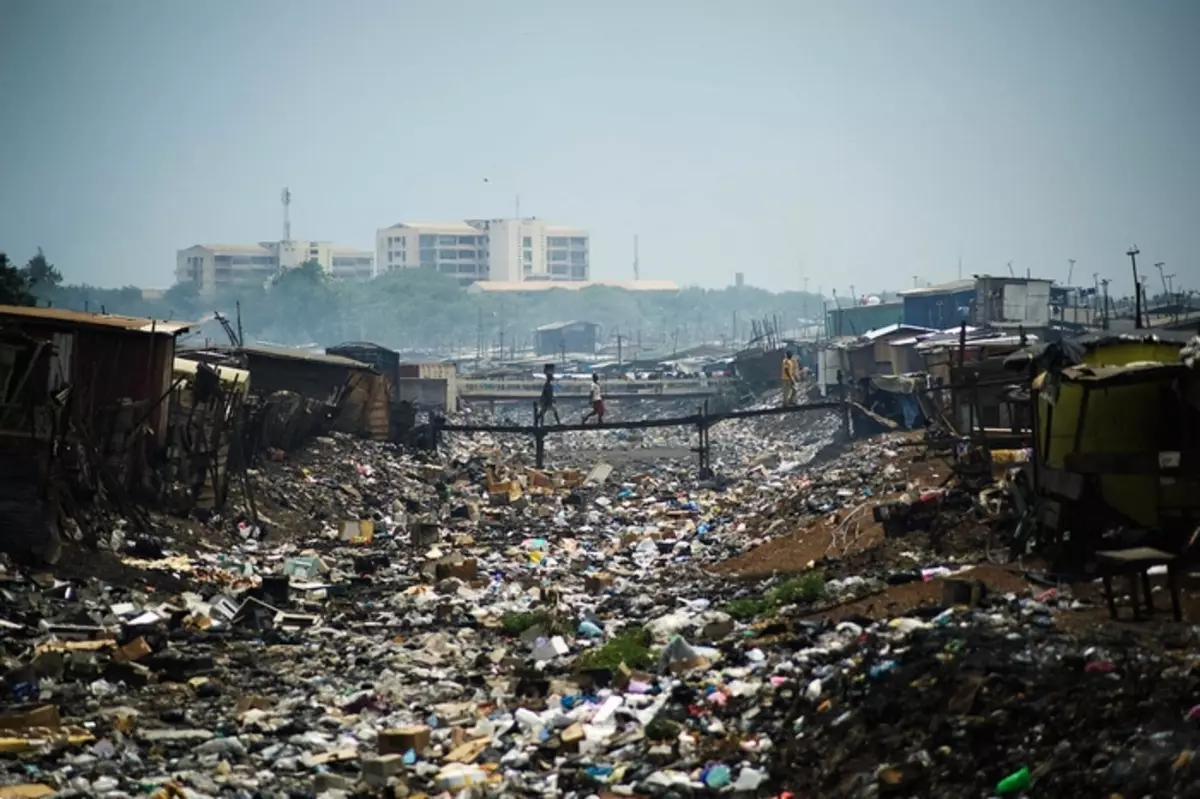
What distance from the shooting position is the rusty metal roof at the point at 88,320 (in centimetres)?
1426

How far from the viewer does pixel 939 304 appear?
47062 millimetres

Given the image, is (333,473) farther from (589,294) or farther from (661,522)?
(589,294)

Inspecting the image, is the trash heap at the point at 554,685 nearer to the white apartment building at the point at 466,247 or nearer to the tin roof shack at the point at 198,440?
the tin roof shack at the point at 198,440

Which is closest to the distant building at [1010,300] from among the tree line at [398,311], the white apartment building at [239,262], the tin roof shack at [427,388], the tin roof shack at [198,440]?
the tin roof shack at [427,388]

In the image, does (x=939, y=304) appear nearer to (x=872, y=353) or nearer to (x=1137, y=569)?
(x=872, y=353)

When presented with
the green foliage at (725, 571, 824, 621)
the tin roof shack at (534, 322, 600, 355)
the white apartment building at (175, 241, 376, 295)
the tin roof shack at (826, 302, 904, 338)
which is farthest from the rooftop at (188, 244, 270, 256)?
the green foliage at (725, 571, 824, 621)

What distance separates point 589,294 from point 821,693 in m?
119

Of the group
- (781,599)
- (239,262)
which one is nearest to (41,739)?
(781,599)

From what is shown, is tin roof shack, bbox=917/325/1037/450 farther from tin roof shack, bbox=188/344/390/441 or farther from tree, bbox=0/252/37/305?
tree, bbox=0/252/37/305

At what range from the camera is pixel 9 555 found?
11703 mm

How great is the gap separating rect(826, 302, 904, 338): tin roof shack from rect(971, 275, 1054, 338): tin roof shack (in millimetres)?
11788

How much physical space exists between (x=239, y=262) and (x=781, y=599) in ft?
441

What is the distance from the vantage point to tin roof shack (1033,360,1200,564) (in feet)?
29.6

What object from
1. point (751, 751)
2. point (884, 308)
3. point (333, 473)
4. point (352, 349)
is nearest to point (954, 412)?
point (333, 473)
